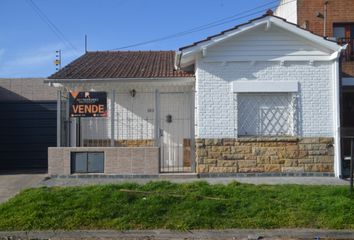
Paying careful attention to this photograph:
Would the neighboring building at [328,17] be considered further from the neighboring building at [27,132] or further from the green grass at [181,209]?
the neighboring building at [27,132]

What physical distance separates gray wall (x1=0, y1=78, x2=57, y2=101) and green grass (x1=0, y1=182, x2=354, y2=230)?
8.14 metres

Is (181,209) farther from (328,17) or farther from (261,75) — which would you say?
(328,17)

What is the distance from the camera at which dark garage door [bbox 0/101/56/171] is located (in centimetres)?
1742

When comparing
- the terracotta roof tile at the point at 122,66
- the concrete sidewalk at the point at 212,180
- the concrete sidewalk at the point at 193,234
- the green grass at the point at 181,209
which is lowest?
the concrete sidewalk at the point at 193,234

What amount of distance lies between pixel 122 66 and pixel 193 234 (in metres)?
10.1

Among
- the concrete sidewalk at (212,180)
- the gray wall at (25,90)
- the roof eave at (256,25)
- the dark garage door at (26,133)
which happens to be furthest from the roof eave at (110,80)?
the gray wall at (25,90)

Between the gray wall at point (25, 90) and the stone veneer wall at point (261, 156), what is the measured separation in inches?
294

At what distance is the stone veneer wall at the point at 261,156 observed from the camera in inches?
526

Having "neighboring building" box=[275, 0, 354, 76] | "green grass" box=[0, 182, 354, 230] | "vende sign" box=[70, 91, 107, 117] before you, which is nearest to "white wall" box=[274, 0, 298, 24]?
"neighboring building" box=[275, 0, 354, 76]

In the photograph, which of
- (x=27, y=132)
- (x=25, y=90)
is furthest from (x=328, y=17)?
(x=27, y=132)

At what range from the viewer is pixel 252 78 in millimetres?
13523

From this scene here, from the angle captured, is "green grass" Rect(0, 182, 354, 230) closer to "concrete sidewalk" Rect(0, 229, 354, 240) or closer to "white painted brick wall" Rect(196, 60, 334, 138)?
"concrete sidewalk" Rect(0, 229, 354, 240)

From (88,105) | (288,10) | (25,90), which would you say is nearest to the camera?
(88,105)

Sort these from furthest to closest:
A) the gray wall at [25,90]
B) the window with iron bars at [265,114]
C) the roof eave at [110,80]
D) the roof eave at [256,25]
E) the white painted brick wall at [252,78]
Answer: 1. the gray wall at [25,90]
2. the roof eave at [110,80]
3. the window with iron bars at [265,114]
4. the white painted brick wall at [252,78]
5. the roof eave at [256,25]
